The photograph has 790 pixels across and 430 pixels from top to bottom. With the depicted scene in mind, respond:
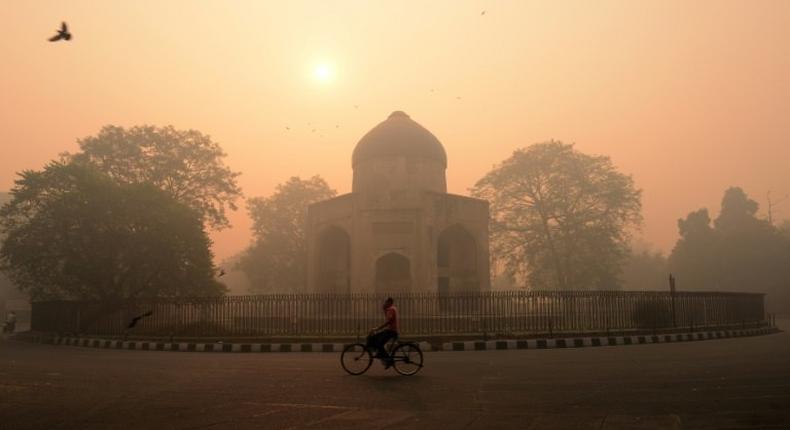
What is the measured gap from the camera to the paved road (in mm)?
6094

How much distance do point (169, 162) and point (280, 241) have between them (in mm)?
10720

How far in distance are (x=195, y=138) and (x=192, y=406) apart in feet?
111

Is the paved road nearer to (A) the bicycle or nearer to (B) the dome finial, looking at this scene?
(A) the bicycle

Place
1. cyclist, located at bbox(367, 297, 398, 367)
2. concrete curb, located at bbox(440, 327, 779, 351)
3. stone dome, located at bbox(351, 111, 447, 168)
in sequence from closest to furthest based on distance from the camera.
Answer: cyclist, located at bbox(367, 297, 398, 367) < concrete curb, located at bbox(440, 327, 779, 351) < stone dome, located at bbox(351, 111, 447, 168)

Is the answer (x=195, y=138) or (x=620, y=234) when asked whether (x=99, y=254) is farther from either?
(x=620, y=234)

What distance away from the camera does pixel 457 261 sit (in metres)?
29.9

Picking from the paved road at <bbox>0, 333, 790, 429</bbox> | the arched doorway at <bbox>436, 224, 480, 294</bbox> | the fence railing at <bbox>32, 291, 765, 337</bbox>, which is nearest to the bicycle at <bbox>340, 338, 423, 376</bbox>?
the paved road at <bbox>0, 333, 790, 429</bbox>

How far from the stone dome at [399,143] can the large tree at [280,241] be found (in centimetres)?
1442

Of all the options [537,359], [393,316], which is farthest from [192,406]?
[537,359]

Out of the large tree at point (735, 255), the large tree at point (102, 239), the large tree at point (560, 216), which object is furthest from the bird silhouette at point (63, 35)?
the large tree at point (735, 255)

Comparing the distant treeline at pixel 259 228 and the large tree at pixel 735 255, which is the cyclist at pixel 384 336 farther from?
the large tree at pixel 735 255

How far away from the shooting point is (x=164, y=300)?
62.2 feet

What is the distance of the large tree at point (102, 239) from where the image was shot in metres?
23.5

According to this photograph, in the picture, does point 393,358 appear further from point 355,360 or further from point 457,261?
point 457,261
